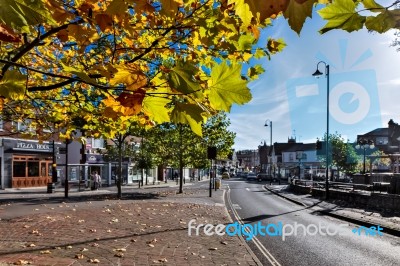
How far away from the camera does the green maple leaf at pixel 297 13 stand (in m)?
1.14

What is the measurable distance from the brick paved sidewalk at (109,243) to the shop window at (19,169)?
25.4 metres

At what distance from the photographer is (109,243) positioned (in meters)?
8.77

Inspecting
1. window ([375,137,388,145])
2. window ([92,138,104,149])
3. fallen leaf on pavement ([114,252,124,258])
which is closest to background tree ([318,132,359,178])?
window ([375,137,388,145])

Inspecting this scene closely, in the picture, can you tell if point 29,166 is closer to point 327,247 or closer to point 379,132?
point 327,247

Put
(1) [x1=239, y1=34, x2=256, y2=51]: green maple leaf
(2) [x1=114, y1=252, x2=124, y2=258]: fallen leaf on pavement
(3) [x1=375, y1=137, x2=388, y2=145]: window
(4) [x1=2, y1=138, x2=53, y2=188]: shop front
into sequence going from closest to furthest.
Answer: (1) [x1=239, y1=34, x2=256, y2=51]: green maple leaf, (2) [x1=114, y1=252, x2=124, y2=258]: fallen leaf on pavement, (4) [x1=2, y1=138, x2=53, y2=188]: shop front, (3) [x1=375, y1=137, x2=388, y2=145]: window

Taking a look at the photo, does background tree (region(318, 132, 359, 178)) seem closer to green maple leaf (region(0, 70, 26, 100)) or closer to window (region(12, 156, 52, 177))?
window (region(12, 156, 52, 177))

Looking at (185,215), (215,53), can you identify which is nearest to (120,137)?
(185,215)

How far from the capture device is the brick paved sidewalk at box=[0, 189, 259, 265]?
7.34 meters

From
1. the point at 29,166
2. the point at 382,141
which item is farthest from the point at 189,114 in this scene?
the point at 382,141

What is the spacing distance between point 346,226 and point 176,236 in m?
8.06

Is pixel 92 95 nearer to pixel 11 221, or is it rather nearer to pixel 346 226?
pixel 11 221

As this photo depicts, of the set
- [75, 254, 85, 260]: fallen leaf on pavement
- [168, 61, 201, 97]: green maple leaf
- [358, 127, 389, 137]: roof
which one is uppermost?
[358, 127, 389, 137]: roof

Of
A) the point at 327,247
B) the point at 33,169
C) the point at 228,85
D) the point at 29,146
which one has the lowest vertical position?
the point at 327,247

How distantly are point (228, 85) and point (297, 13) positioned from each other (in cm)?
41
